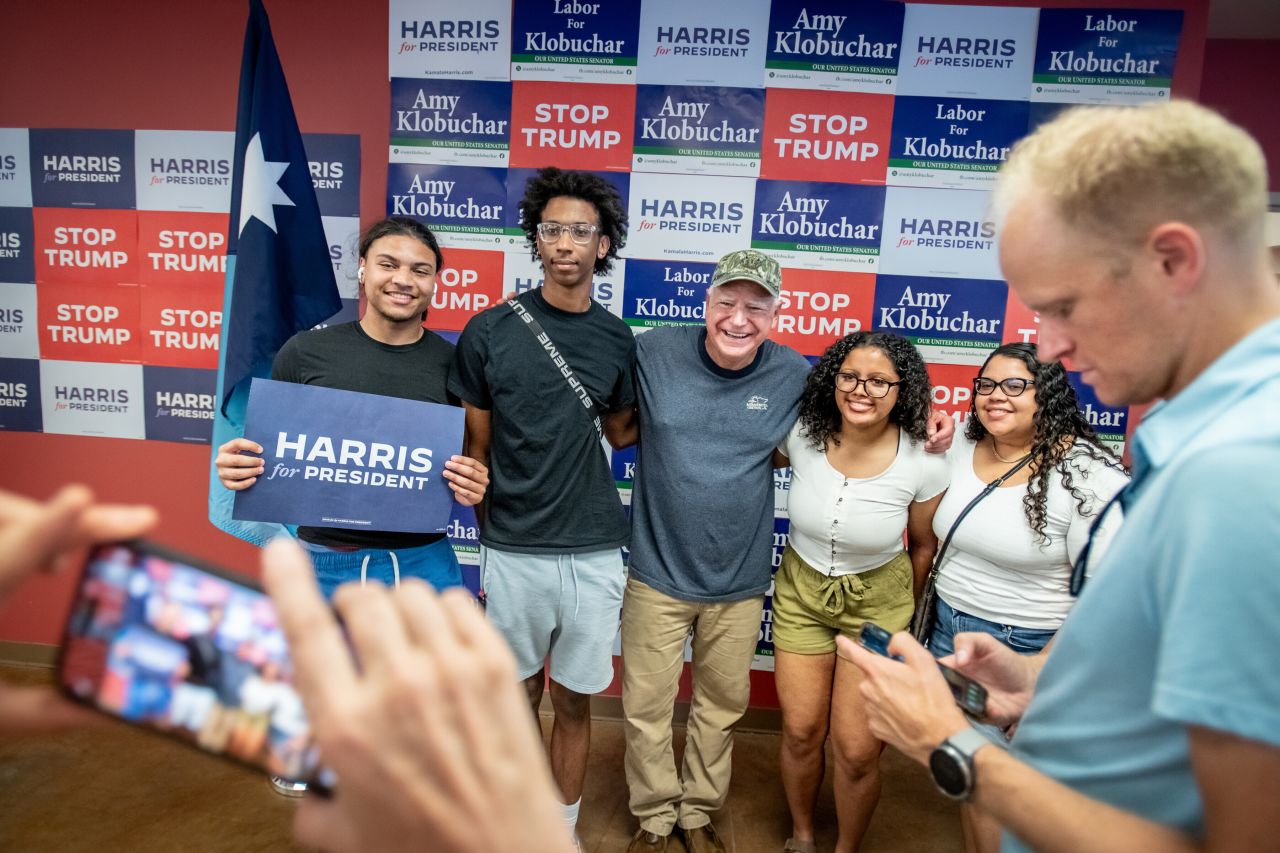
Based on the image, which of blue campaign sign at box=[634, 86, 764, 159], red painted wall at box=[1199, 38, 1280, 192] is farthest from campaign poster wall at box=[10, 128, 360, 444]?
red painted wall at box=[1199, 38, 1280, 192]

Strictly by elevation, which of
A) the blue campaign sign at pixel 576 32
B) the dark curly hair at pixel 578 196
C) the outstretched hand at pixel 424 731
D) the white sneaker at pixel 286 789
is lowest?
the white sneaker at pixel 286 789

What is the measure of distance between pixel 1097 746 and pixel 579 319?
1.84 meters

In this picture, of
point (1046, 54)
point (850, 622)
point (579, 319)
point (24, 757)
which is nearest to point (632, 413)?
point (579, 319)

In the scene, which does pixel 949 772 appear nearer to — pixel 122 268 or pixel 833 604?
pixel 833 604

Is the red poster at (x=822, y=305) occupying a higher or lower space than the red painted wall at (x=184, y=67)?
lower

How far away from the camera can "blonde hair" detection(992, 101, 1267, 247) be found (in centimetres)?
69

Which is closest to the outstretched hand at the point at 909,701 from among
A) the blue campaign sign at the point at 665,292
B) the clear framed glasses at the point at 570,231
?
the clear framed glasses at the point at 570,231

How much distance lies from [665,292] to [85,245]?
2731 mm

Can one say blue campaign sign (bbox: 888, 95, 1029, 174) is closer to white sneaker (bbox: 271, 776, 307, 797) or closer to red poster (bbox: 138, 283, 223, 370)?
red poster (bbox: 138, 283, 223, 370)

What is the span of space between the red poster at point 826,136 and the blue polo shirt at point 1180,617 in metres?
2.32

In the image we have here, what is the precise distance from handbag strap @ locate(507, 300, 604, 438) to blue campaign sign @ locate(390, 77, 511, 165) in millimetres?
1092

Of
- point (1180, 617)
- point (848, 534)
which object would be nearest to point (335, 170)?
point (848, 534)

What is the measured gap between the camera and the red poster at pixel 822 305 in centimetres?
293

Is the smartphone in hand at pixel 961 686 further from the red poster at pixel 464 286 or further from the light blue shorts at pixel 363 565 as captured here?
the red poster at pixel 464 286
